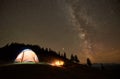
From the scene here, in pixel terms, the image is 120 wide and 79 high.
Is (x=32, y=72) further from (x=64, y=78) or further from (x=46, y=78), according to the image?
(x=64, y=78)

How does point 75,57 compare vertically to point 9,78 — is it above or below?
above

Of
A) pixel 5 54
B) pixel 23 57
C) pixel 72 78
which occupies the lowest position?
pixel 72 78

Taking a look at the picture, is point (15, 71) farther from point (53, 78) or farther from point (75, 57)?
point (75, 57)

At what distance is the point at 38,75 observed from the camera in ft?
21.9

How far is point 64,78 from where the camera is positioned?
7168 millimetres

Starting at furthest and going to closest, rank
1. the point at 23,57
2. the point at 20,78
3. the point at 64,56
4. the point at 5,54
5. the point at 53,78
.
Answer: the point at 64,56, the point at 5,54, the point at 23,57, the point at 53,78, the point at 20,78

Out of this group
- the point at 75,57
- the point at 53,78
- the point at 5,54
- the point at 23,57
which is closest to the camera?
the point at 53,78

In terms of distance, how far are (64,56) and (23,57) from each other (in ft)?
232

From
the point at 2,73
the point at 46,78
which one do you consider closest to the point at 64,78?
the point at 46,78

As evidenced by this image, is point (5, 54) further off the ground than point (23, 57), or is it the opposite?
point (5, 54)

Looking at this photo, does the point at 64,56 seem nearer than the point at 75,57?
No

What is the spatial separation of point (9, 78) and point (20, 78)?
1.58 feet

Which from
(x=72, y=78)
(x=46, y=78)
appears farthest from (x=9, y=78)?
(x=72, y=78)

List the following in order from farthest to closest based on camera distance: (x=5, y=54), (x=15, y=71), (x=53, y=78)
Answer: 1. (x=5, y=54)
2. (x=15, y=71)
3. (x=53, y=78)
